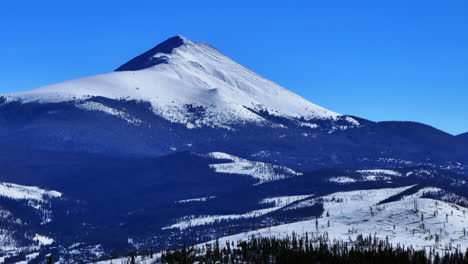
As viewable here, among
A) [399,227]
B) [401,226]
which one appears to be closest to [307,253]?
[399,227]

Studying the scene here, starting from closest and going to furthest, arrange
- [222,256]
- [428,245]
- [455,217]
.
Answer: [222,256] → [428,245] → [455,217]

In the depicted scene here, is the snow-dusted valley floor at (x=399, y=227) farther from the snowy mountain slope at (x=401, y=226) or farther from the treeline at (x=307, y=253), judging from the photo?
the treeline at (x=307, y=253)

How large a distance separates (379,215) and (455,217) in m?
12.2

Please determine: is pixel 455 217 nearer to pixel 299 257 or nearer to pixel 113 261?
pixel 299 257

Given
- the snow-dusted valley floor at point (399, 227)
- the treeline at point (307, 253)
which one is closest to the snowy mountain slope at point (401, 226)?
the snow-dusted valley floor at point (399, 227)

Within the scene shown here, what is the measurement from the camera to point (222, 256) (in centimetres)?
13212

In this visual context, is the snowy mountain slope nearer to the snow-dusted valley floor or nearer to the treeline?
the snow-dusted valley floor

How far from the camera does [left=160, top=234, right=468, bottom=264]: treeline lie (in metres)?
123

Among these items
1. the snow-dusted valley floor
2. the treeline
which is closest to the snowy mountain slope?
the snow-dusted valley floor

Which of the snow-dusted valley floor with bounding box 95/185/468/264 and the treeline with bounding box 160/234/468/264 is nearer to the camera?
the treeline with bounding box 160/234/468/264

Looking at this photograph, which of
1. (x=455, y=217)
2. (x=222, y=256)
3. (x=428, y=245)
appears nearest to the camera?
(x=222, y=256)

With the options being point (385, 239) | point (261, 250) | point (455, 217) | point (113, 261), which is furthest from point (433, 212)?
point (113, 261)

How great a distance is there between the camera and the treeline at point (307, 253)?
4838 inches

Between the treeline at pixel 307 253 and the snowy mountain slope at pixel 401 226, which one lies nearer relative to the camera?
the treeline at pixel 307 253
